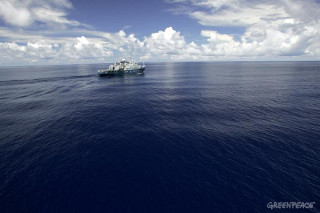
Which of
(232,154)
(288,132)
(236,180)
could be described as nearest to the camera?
(236,180)

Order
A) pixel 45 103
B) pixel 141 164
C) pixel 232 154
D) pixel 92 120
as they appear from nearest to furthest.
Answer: pixel 141 164 < pixel 232 154 < pixel 92 120 < pixel 45 103

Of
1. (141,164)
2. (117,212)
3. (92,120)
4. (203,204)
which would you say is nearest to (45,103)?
(92,120)

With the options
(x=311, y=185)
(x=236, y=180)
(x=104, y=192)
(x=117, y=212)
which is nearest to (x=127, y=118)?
(x=104, y=192)

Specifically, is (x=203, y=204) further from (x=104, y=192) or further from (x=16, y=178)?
(x=16, y=178)

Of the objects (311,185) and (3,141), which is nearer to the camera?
(311,185)

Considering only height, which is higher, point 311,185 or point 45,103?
point 45,103

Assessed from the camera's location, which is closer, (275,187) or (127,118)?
(275,187)

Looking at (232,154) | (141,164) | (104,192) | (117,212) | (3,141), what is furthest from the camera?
(3,141)

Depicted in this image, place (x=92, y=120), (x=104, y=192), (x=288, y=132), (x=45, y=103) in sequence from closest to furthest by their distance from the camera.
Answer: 1. (x=104, y=192)
2. (x=288, y=132)
3. (x=92, y=120)
4. (x=45, y=103)

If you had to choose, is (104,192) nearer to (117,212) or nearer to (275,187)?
(117,212)

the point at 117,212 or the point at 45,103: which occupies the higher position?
the point at 45,103
